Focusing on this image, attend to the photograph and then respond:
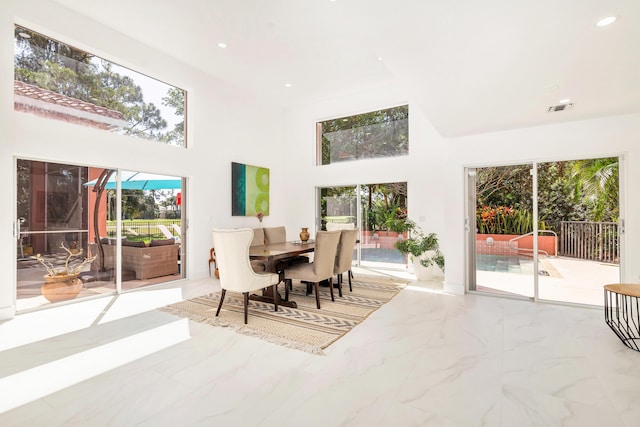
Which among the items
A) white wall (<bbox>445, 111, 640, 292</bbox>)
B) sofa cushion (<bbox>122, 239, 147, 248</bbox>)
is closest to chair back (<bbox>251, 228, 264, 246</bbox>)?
sofa cushion (<bbox>122, 239, 147, 248</bbox>)

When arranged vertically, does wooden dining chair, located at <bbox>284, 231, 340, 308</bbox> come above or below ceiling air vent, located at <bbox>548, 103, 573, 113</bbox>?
below

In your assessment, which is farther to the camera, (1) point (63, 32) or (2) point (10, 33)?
(1) point (63, 32)

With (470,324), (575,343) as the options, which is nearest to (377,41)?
(470,324)

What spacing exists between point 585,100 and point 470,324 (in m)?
2.61

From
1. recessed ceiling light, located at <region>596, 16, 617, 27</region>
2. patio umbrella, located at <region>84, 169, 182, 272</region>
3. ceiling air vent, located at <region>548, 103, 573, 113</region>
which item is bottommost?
patio umbrella, located at <region>84, 169, 182, 272</region>

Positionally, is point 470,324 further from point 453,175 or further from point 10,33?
point 10,33

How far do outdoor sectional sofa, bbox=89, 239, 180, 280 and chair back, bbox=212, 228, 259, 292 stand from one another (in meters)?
2.22

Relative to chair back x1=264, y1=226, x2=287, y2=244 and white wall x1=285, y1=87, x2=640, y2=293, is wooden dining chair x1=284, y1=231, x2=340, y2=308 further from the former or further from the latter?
white wall x1=285, y1=87, x2=640, y2=293

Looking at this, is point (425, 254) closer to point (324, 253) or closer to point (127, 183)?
point (324, 253)

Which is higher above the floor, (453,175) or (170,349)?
→ (453,175)

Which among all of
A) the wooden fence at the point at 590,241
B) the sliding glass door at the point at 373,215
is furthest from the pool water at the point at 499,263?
the sliding glass door at the point at 373,215

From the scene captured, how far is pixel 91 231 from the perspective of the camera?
443cm

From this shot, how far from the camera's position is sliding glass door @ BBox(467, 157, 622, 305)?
12.6 feet

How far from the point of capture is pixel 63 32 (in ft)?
12.9
